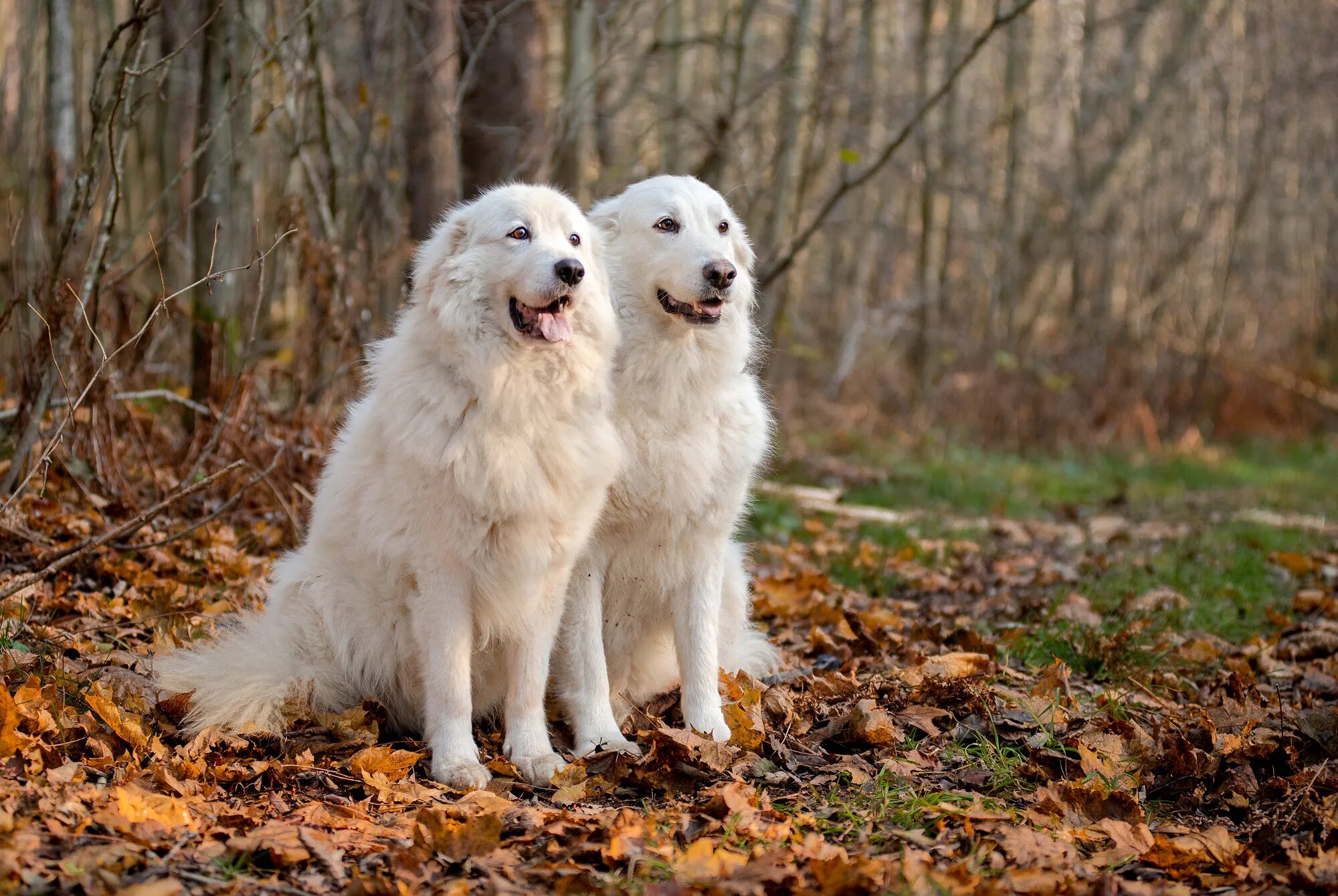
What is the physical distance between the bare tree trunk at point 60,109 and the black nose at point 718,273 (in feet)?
11.0

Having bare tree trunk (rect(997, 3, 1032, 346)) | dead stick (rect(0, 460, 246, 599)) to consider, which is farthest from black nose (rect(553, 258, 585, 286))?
bare tree trunk (rect(997, 3, 1032, 346))

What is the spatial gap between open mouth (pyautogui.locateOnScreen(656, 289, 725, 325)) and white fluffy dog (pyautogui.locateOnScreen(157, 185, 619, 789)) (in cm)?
32

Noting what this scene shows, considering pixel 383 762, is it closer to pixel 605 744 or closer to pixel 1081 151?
pixel 605 744

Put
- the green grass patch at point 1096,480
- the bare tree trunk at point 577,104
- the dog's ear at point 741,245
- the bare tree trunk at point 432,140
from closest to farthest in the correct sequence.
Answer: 1. the dog's ear at point 741,245
2. the bare tree trunk at point 577,104
3. the bare tree trunk at point 432,140
4. the green grass patch at point 1096,480

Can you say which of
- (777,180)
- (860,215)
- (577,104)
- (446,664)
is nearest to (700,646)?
(446,664)

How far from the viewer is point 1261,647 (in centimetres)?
492

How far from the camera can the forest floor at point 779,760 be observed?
8.52 ft

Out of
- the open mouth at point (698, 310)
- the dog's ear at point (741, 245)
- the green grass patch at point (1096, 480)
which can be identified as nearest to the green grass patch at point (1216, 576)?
the green grass patch at point (1096, 480)

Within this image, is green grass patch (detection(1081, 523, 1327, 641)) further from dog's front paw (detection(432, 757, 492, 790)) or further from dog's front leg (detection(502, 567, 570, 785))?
dog's front paw (detection(432, 757, 492, 790))

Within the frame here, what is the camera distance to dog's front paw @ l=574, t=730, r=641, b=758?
3652mm

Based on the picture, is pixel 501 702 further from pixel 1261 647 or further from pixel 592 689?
pixel 1261 647

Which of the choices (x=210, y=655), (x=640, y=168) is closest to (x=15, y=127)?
(x=640, y=168)

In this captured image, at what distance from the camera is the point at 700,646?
12.7 ft

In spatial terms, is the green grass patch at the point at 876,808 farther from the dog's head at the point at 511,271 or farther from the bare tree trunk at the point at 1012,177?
the bare tree trunk at the point at 1012,177
